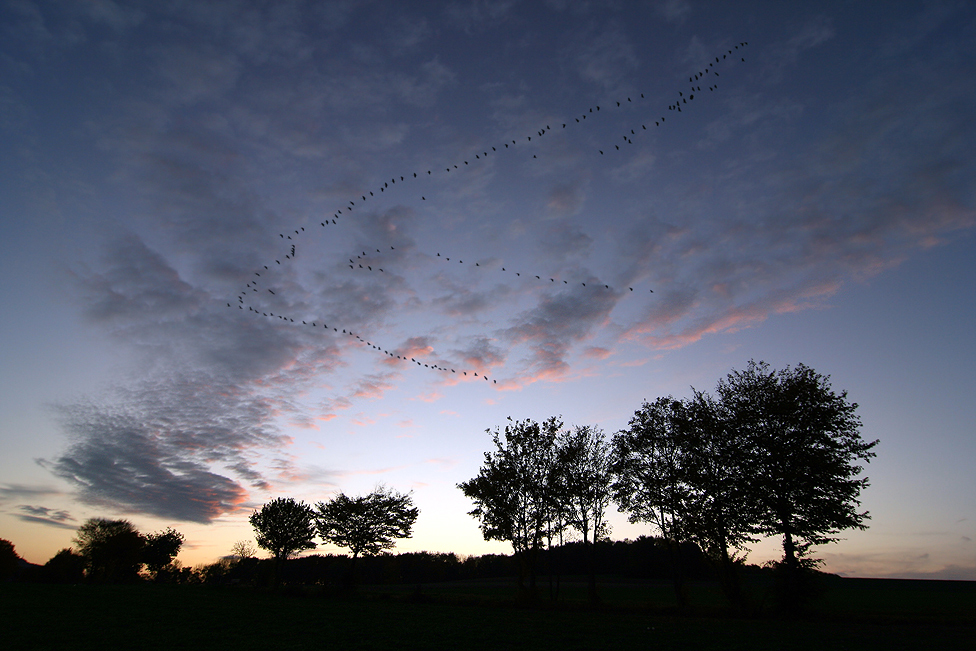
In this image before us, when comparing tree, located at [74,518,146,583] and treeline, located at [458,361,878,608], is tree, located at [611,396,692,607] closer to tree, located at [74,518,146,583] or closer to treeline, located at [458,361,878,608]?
treeline, located at [458,361,878,608]

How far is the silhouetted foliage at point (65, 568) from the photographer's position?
64.8m

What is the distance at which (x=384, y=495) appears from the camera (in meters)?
65.1

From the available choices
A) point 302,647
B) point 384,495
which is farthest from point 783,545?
point 384,495

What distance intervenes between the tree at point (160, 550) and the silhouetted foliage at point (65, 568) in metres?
9.33

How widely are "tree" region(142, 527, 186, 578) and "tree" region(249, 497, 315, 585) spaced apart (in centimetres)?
3907

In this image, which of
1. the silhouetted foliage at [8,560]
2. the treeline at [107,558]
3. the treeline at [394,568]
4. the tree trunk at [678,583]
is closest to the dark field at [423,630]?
the tree trunk at [678,583]

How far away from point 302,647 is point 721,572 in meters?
26.5

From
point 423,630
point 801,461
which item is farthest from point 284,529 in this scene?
point 801,461

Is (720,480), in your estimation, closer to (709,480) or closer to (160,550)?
(709,480)

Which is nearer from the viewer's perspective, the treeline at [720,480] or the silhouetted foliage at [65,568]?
the treeline at [720,480]

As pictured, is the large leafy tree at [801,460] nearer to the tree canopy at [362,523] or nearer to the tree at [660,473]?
the tree at [660,473]

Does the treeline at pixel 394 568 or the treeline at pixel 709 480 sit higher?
the treeline at pixel 709 480

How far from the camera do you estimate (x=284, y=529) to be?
66062 mm

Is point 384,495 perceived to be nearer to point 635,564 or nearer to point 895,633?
point 895,633
